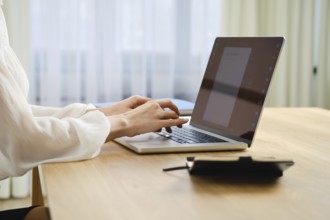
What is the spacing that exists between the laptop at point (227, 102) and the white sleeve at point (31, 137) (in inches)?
5.5

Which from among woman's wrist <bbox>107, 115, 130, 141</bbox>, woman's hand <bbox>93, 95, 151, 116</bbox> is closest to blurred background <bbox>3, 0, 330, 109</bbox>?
woman's hand <bbox>93, 95, 151, 116</bbox>

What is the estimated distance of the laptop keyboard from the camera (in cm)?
112

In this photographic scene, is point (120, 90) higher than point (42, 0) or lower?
lower

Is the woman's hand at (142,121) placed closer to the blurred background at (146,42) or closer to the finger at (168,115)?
the finger at (168,115)

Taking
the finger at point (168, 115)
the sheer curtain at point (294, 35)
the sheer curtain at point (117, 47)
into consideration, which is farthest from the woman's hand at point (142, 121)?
the sheer curtain at point (294, 35)

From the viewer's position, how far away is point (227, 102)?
121 cm

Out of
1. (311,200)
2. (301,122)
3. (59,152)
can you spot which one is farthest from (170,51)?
(311,200)

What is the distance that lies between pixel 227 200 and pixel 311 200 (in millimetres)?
125

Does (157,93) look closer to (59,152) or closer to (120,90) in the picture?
(120,90)

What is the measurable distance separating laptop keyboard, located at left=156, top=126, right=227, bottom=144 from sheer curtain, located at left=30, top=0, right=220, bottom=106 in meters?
1.48

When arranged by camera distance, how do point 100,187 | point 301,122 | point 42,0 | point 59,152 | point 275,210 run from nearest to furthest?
point 275,210, point 100,187, point 59,152, point 301,122, point 42,0

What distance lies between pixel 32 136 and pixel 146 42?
1.89 metres

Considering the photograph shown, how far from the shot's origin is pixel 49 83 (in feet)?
8.65

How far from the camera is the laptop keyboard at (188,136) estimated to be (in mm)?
1125
